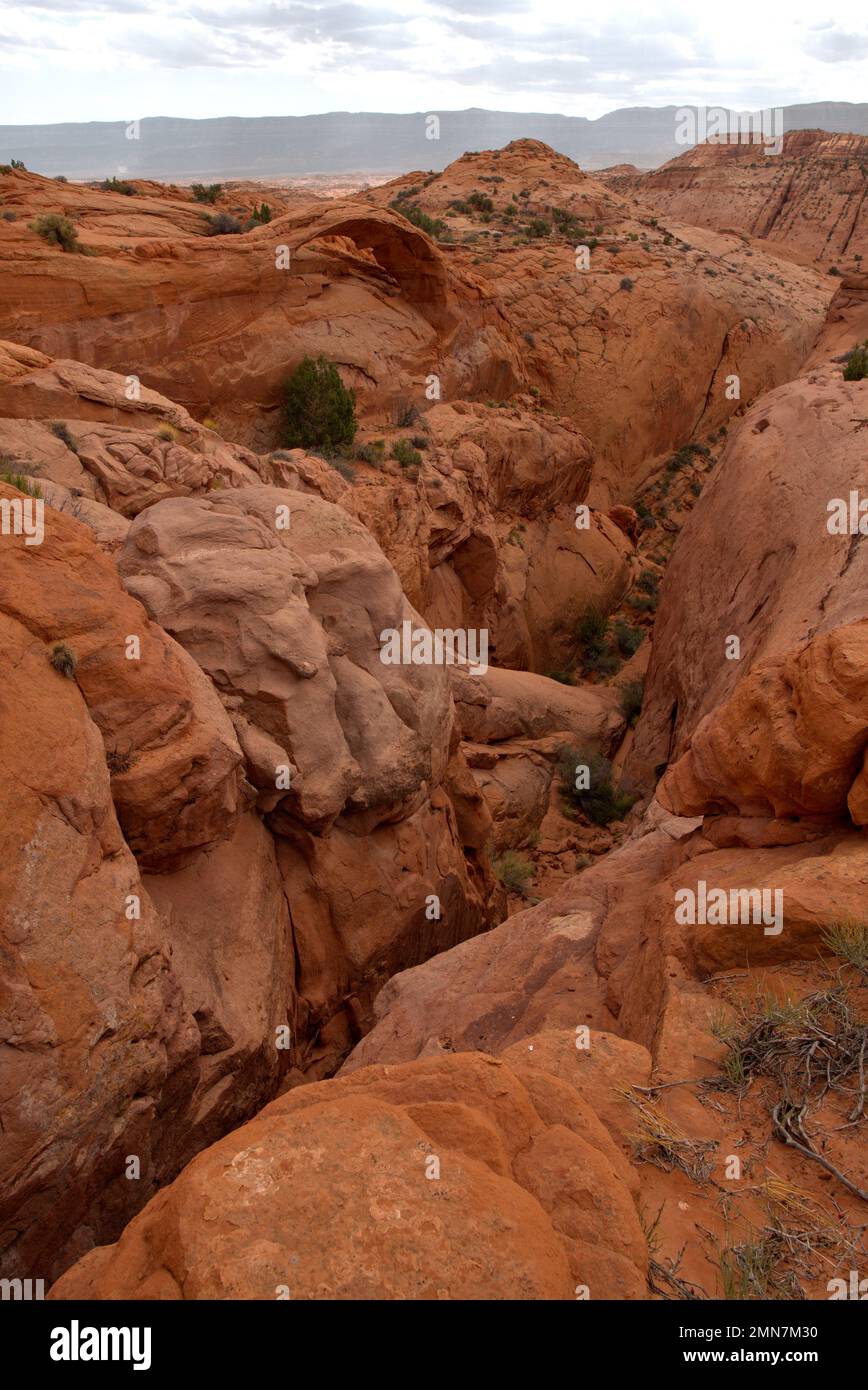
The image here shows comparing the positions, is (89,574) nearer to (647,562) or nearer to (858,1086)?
(858,1086)

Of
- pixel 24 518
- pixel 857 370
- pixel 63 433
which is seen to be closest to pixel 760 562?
pixel 857 370

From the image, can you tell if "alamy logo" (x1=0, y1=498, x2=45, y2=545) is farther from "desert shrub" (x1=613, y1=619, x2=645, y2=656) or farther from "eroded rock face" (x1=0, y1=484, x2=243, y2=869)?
"desert shrub" (x1=613, y1=619, x2=645, y2=656)

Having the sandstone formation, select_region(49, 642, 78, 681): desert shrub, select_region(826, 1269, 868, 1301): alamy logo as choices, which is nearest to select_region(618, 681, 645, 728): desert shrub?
the sandstone formation

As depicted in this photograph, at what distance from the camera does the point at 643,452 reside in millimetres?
31031

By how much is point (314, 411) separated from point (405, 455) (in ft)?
6.77

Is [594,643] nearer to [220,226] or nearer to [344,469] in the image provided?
[344,469]

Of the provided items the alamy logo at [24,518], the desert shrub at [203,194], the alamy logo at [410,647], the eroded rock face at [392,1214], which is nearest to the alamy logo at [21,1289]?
the eroded rock face at [392,1214]

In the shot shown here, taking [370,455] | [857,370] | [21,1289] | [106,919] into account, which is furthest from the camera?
[370,455]

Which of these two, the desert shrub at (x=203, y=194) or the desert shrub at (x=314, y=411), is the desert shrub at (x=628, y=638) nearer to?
the desert shrub at (x=314, y=411)

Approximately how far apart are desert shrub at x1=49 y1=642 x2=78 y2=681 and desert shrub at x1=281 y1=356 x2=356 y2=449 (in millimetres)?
13101

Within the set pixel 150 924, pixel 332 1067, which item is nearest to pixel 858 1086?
pixel 150 924

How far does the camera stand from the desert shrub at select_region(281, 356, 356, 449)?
1825cm

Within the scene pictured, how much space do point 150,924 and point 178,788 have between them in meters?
1.06

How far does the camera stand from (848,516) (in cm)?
1184
